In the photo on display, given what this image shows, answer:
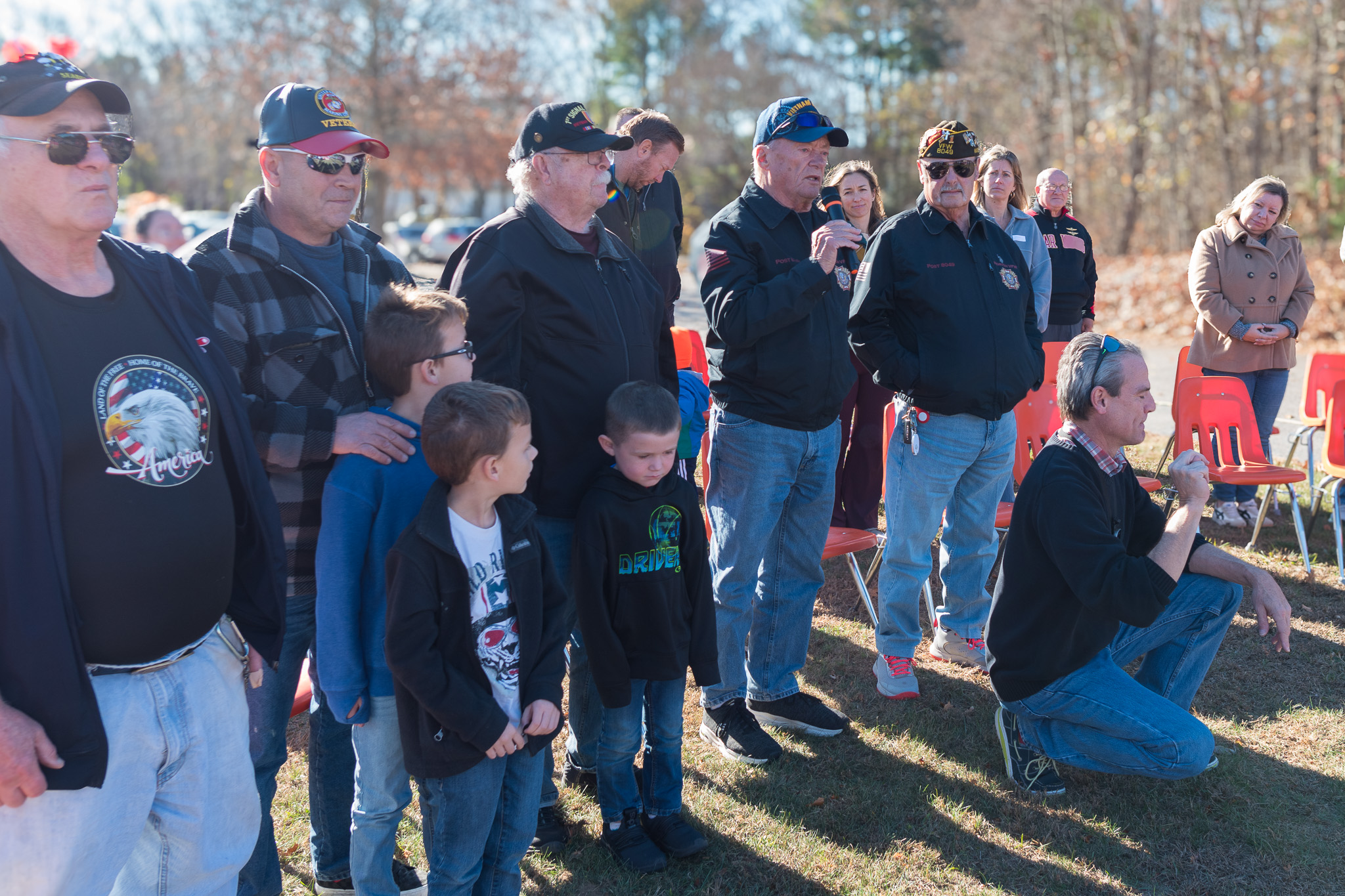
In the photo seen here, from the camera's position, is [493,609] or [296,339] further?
[296,339]

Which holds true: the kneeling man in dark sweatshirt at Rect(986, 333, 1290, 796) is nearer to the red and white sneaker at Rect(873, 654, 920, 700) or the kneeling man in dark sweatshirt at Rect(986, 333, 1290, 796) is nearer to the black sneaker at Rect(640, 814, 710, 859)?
the red and white sneaker at Rect(873, 654, 920, 700)

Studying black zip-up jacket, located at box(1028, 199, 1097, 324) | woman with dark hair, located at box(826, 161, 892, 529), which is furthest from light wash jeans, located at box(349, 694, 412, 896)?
black zip-up jacket, located at box(1028, 199, 1097, 324)

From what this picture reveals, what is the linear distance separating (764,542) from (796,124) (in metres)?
1.55

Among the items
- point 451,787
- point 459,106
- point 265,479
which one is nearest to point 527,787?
point 451,787

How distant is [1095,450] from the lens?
3.34 meters

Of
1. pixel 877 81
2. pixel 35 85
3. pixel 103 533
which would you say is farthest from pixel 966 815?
pixel 877 81

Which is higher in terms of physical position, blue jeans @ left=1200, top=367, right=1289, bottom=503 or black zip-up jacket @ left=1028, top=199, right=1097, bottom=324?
black zip-up jacket @ left=1028, top=199, right=1097, bottom=324

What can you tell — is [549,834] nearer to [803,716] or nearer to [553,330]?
[803,716]

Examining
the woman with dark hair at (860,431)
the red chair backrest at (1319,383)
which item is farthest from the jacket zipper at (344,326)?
the red chair backrest at (1319,383)

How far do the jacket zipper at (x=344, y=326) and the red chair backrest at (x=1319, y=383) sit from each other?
6.17m

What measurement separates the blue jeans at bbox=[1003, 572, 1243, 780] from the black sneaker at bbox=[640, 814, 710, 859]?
1227 mm

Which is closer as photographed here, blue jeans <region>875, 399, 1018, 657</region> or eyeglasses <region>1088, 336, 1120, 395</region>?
eyeglasses <region>1088, 336, 1120, 395</region>

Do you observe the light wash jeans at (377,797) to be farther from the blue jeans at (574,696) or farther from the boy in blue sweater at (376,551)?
the blue jeans at (574,696)

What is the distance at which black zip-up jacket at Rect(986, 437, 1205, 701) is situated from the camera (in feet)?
10.4
